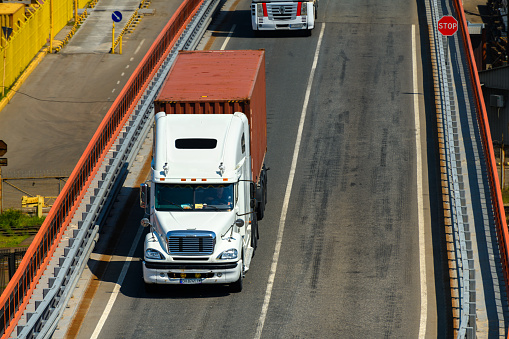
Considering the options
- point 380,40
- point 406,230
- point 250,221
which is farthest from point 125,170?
point 380,40

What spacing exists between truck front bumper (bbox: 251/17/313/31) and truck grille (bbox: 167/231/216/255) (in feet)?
67.1

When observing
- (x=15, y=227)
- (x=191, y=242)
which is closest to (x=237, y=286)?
(x=191, y=242)

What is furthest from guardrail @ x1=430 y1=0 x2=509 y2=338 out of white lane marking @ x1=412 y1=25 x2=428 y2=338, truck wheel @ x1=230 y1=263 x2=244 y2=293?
truck wheel @ x1=230 y1=263 x2=244 y2=293

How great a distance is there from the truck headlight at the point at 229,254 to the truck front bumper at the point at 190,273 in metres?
0.16

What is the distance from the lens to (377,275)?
22.2m

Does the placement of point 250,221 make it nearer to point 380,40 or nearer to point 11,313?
point 11,313

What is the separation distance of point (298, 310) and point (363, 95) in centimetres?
1474

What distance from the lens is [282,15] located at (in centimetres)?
3891

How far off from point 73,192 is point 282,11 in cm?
1785

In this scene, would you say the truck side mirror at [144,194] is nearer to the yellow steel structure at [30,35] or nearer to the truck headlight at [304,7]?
the truck headlight at [304,7]

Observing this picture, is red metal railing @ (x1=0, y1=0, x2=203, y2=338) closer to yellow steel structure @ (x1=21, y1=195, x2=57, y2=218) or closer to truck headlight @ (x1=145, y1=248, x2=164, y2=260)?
truck headlight @ (x1=145, y1=248, x2=164, y2=260)

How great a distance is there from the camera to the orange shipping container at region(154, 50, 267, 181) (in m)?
22.2

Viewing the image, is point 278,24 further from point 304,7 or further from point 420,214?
point 420,214

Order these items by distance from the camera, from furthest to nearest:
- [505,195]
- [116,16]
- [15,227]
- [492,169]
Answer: [116,16]
[505,195]
[15,227]
[492,169]
